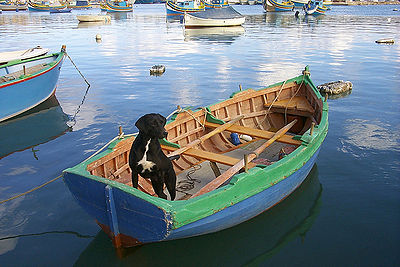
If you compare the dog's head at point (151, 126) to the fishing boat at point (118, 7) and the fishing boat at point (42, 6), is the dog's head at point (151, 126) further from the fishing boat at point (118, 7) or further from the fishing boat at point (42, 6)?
the fishing boat at point (42, 6)

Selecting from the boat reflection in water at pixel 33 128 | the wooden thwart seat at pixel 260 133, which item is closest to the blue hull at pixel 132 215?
the wooden thwart seat at pixel 260 133

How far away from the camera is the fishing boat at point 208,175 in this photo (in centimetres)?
449

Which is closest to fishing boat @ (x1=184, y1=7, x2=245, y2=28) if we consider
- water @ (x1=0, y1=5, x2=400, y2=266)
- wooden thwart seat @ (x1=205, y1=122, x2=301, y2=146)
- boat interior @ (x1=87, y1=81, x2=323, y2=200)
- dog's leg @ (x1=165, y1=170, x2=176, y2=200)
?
water @ (x1=0, y1=5, x2=400, y2=266)

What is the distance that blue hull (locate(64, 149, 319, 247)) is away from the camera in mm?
4387

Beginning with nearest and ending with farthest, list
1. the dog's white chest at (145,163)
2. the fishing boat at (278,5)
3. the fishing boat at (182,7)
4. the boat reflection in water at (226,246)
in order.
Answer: the dog's white chest at (145,163)
the boat reflection in water at (226,246)
the fishing boat at (182,7)
the fishing boat at (278,5)

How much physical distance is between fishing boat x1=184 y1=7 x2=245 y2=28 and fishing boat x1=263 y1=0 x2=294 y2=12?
33.9 metres

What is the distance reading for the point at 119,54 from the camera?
26641mm

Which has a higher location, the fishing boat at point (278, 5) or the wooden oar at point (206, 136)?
the fishing boat at point (278, 5)

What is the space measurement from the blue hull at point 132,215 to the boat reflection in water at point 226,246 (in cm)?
61

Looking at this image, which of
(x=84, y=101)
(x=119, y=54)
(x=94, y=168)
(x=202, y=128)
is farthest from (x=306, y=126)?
(x=119, y=54)

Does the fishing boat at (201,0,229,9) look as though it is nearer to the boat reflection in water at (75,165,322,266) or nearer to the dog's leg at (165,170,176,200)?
the boat reflection in water at (75,165,322,266)

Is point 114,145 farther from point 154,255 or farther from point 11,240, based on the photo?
point 11,240

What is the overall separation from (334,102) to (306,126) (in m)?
5.32

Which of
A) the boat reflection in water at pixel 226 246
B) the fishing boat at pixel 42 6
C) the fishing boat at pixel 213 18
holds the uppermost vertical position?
the fishing boat at pixel 42 6
